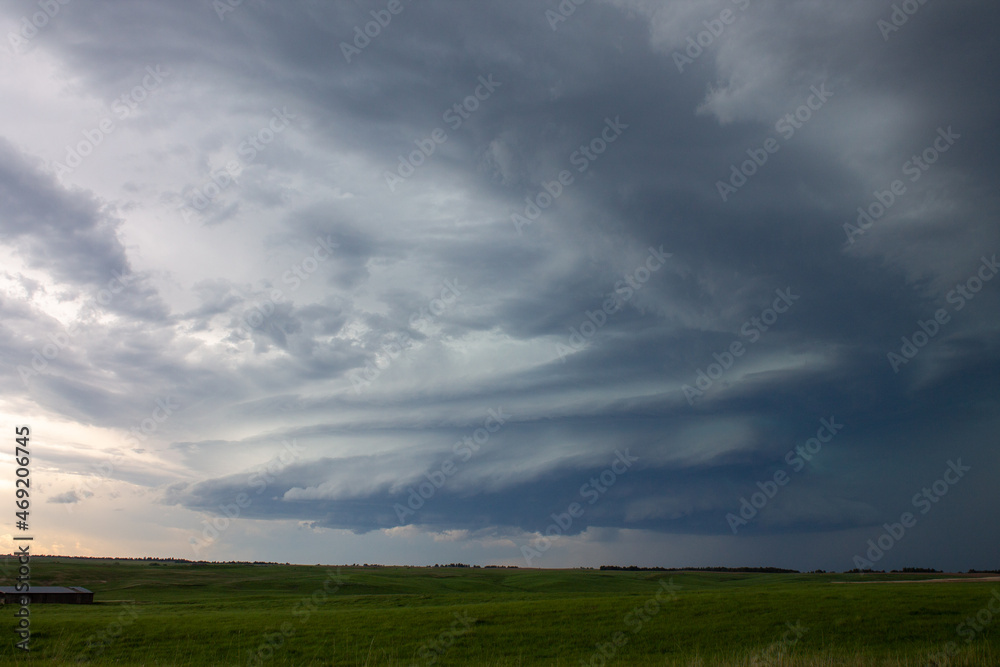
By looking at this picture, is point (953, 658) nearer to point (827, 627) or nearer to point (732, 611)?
point (827, 627)

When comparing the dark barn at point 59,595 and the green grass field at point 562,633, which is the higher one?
the green grass field at point 562,633

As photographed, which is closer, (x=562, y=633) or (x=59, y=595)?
(x=562, y=633)

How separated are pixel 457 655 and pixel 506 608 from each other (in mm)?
15037

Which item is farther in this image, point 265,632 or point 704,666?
point 265,632

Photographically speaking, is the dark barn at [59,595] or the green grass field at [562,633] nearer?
the green grass field at [562,633]

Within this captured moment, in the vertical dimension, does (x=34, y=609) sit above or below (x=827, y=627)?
below

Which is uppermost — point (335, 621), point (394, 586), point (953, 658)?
point (953, 658)

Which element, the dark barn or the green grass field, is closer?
the green grass field

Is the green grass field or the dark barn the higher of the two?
the green grass field

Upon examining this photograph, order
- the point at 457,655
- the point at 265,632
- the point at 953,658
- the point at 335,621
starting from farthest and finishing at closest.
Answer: the point at 335,621 < the point at 265,632 < the point at 457,655 < the point at 953,658

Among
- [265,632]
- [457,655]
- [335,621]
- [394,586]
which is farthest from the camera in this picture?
[394,586]

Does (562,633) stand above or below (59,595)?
above

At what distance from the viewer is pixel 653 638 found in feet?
135

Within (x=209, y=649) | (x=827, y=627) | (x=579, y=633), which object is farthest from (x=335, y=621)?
(x=827, y=627)
